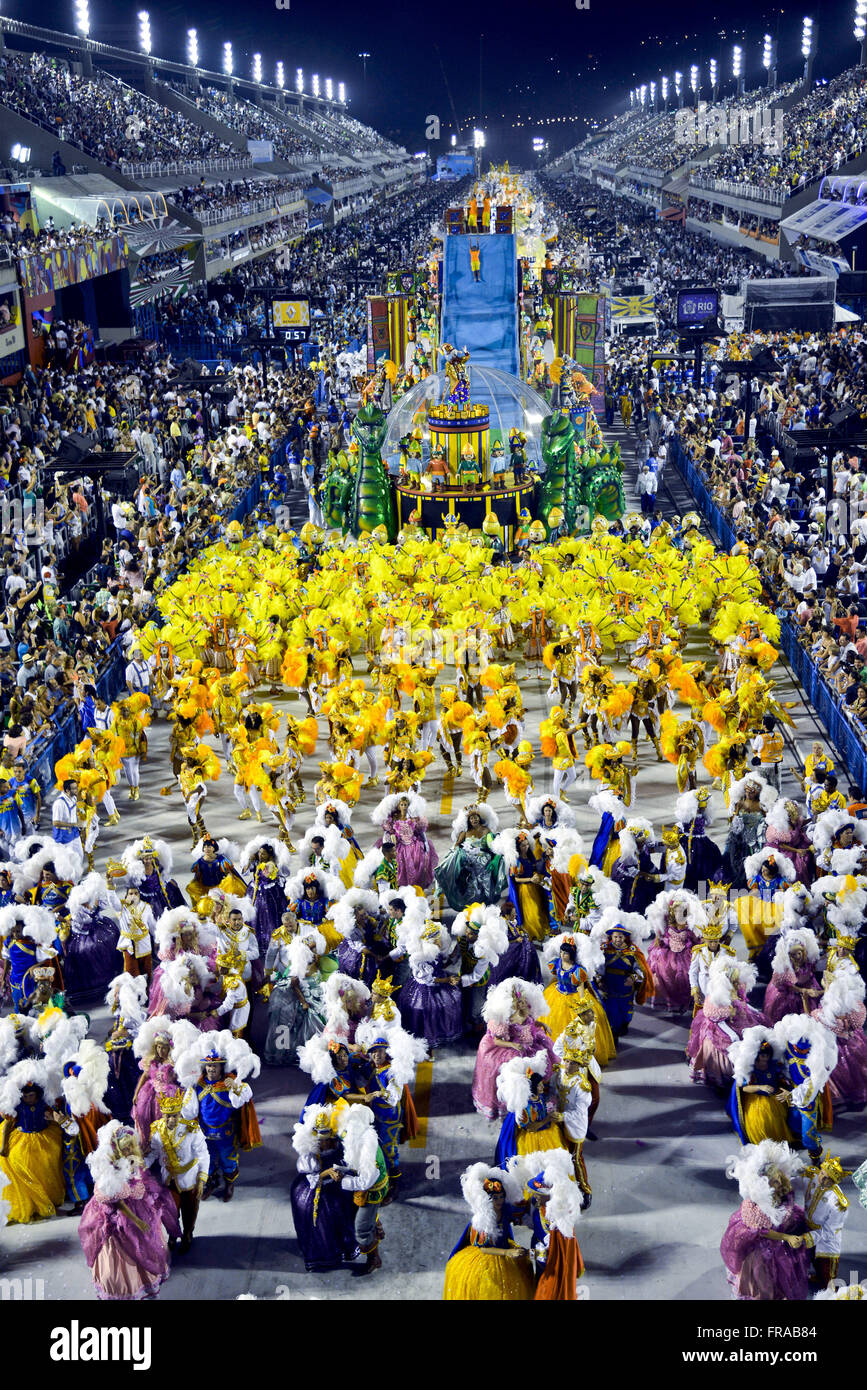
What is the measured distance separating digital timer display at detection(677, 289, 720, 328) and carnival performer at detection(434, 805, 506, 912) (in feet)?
81.6

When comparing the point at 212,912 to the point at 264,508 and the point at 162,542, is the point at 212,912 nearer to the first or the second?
the point at 162,542

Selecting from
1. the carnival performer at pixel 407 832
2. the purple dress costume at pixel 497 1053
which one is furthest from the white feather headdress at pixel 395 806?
the purple dress costume at pixel 497 1053

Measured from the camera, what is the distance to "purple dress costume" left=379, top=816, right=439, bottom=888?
12.9 metres

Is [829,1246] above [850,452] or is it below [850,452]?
below

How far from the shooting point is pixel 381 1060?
29.6 ft

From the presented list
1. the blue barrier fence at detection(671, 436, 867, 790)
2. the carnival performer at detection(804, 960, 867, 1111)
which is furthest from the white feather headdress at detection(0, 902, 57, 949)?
the blue barrier fence at detection(671, 436, 867, 790)

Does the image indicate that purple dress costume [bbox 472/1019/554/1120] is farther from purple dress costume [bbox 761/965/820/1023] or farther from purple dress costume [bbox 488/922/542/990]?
purple dress costume [bbox 761/965/820/1023]

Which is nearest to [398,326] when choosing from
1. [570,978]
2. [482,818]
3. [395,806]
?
[395,806]

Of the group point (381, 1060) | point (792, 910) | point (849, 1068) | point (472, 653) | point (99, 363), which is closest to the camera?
point (381, 1060)

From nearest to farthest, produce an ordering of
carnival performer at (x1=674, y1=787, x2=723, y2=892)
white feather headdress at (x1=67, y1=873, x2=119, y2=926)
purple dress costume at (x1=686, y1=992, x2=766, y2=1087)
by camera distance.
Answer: purple dress costume at (x1=686, y1=992, x2=766, y2=1087)
white feather headdress at (x1=67, y1=873, x2=119, y2=926)
carnival performer at (x1=674, y1=787, x2=723, y2=892)

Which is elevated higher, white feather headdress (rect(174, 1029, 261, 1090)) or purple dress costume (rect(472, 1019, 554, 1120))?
white feather headdress (rect(174, 1029, 261, 1090))

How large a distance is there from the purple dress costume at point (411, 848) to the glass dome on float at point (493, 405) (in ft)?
57.0

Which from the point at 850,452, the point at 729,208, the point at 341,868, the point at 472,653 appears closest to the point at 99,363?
the point at 850,452
